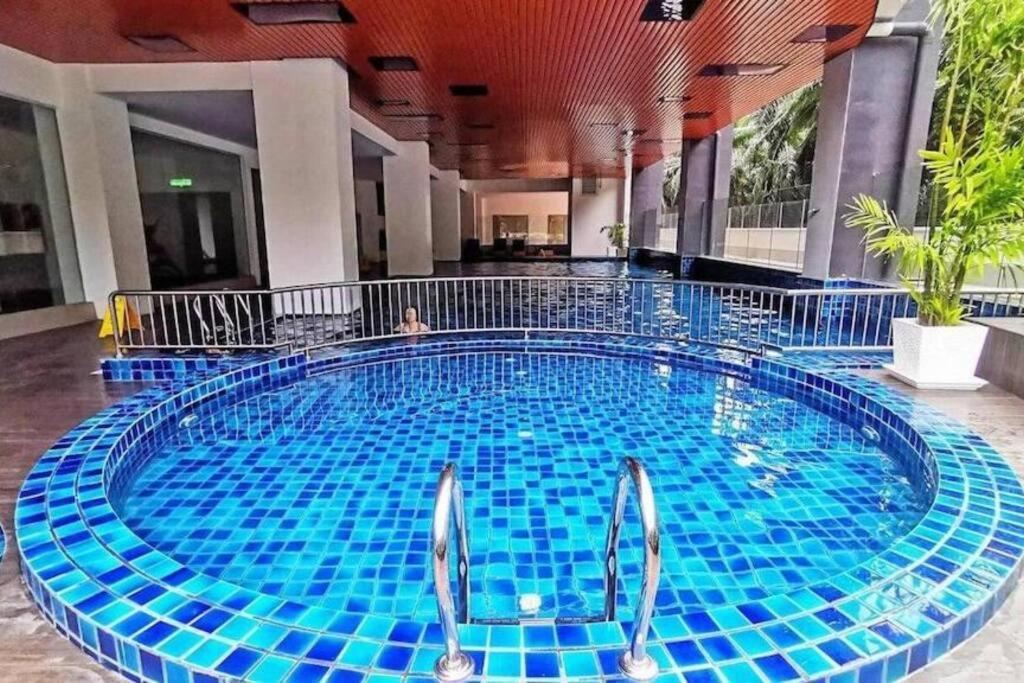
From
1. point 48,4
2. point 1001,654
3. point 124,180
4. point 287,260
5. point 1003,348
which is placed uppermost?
point 48,4

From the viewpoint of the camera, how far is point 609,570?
1.71 metres

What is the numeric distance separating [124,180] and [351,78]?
11.1 feet

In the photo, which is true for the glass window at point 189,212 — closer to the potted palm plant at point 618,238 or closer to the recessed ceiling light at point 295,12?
the recessed ceiling light at point 295,12

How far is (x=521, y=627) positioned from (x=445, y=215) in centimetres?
1970

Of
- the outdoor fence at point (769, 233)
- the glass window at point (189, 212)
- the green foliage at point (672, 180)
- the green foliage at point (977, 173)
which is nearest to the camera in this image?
the green foliage at point (977, 173)

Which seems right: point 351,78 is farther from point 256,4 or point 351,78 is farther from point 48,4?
point 48,4

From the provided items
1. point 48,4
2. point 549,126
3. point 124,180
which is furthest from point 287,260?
point 549,126

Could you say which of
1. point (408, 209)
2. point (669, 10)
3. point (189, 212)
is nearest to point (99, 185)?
point (189, 212)

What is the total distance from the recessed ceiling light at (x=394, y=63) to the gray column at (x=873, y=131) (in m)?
5.47

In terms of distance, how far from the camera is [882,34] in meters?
6.76

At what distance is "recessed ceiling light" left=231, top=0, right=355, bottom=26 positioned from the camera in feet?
17.2

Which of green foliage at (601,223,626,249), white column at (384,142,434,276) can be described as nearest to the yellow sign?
white column at (384,142,434,276)

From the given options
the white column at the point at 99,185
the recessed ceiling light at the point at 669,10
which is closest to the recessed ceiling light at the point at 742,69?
the recessed ceiling light at the point at 669,10

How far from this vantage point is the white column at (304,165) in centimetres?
691
